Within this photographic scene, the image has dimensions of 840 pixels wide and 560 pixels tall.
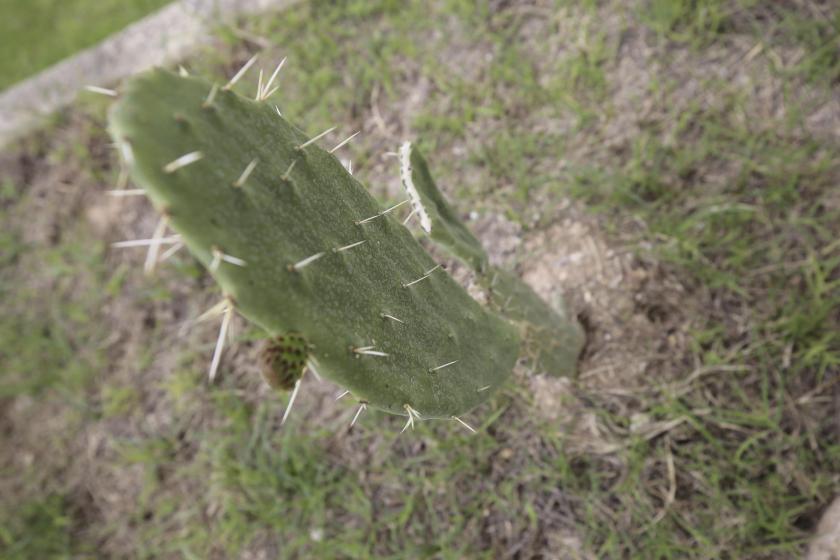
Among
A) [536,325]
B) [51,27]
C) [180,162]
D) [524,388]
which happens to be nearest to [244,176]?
[180,162]

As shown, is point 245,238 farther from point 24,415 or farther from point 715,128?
point 24,415

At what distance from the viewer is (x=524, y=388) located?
1.72 meters

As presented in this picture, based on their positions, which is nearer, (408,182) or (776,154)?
(408,182)

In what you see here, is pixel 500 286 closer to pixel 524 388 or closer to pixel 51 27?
pixel 524 388

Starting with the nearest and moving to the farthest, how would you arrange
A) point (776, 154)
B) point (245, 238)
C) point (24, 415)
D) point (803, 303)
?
point (245, 238)
point (803, 303)
point (776, 154)
point (24, 415)

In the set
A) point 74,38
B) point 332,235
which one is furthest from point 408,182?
point 74,38

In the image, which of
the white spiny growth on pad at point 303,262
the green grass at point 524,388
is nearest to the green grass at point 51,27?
the green grass at point 524,388

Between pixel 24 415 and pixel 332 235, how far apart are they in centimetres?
217

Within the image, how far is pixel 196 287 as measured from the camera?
90.2 inches

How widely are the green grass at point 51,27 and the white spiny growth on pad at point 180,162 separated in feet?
9.07

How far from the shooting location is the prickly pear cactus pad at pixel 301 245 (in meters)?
0.68

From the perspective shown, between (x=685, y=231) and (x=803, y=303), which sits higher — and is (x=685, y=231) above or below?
above

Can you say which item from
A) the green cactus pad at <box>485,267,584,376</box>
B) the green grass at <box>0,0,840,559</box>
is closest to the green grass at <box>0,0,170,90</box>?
the green grass at <box>0,0,840,559</box>

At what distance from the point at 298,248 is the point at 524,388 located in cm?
104
